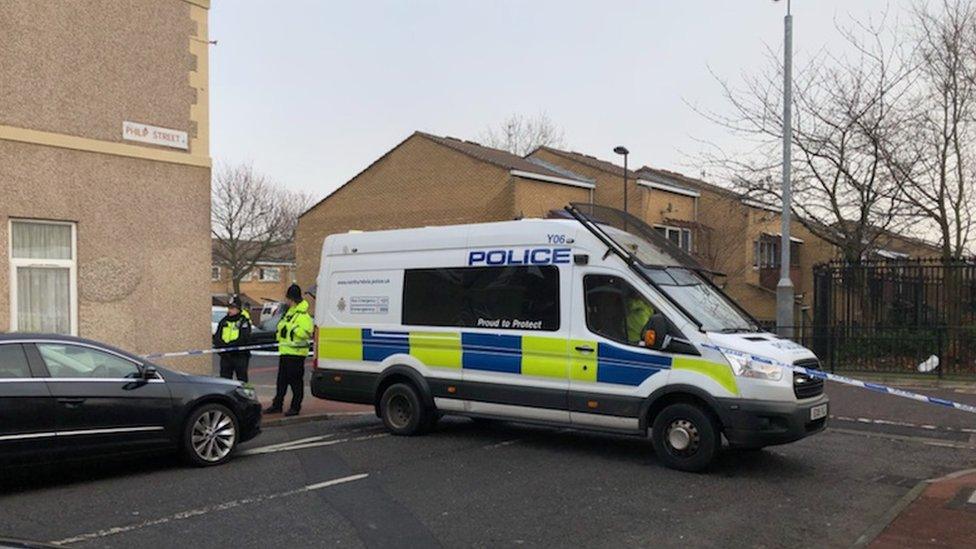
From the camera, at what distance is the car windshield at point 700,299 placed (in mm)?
7605

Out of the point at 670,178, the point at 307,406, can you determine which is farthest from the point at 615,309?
the point at 670,178

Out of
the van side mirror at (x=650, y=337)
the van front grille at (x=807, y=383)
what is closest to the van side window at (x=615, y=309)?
the van side mirror at (x=650, y=337)

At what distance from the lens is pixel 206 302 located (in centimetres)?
1188

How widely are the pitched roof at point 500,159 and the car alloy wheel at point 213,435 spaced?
2176 cm

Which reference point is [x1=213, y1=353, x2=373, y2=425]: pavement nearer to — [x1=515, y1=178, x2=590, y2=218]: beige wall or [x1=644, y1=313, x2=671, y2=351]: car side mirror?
[x1=644, y1=313, x2=671, y2=351]: car side mirror

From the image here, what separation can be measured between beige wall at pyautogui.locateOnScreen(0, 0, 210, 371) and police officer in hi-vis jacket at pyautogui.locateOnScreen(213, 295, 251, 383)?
875mm

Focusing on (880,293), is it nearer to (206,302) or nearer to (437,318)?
(437,318)

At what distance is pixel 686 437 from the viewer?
7277 mm

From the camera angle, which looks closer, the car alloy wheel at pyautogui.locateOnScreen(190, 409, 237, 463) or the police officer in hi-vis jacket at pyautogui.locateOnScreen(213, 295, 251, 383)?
the car alloy wheel at pyautogui.locateOnScreen(190, 409, 237, 463)

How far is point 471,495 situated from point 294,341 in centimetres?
474

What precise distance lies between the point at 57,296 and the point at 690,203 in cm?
3030

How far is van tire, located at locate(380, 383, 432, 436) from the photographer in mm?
9172

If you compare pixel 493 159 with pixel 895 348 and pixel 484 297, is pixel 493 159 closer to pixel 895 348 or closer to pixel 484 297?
pixel 895 348

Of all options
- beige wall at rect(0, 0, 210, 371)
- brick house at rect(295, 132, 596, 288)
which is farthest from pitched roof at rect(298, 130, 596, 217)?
beige wall at rect(0, 0, 210, 371)
